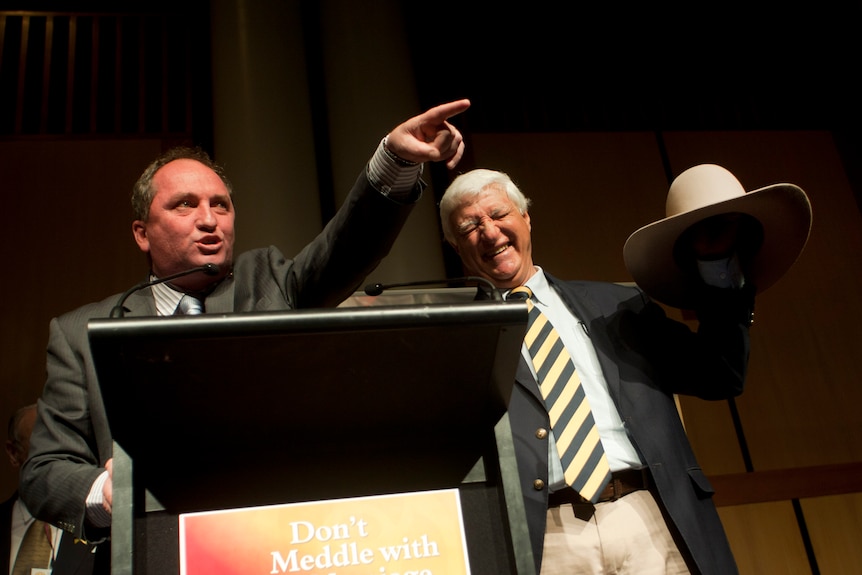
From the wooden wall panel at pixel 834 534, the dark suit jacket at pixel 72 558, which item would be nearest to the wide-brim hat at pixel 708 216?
the dark suit jacket at pixel 72 558

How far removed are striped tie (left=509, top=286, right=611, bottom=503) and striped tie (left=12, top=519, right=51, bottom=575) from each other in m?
1.73

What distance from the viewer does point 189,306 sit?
1183 mm

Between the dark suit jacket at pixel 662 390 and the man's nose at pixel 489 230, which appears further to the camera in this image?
the man's nose at pixel 489 230

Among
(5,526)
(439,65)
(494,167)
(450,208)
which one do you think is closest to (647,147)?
(494,167)

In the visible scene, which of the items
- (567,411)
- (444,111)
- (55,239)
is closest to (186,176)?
(444,111)

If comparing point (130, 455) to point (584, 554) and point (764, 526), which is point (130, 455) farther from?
point (764, 526)

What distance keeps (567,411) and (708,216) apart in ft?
1.42

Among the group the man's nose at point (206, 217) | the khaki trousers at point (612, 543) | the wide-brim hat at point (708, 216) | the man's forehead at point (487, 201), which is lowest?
the khaki trousers at point (612, 543)

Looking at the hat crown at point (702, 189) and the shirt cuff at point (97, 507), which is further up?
the hat crown at point (702, 189)

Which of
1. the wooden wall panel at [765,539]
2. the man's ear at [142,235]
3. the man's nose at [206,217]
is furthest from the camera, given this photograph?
the wooden wall panel at [765,539]

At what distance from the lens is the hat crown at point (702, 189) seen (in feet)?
4.50

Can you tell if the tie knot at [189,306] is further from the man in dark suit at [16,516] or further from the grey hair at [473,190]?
the man in dark suit at [16,516]

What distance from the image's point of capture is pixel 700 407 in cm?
287

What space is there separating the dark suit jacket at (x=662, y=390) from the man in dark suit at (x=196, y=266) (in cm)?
44
